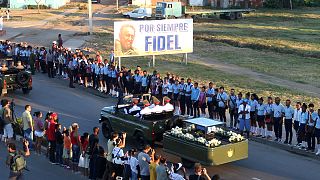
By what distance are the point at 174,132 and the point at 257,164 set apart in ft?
9.32

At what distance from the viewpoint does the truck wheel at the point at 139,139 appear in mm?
17797

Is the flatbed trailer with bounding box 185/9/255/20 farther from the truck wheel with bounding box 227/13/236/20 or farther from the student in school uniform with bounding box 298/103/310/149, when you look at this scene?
the student in school uniform with bounding box 298/103/310/149

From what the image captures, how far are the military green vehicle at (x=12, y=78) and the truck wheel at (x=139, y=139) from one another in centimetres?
992

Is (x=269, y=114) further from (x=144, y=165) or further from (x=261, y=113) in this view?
(x=144, y=165)

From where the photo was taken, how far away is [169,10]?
211ft

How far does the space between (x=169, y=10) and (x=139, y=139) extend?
47568mm

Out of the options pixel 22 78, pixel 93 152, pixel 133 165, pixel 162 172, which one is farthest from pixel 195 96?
pixel 162 172

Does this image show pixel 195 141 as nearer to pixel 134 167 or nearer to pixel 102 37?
pixel 134 167

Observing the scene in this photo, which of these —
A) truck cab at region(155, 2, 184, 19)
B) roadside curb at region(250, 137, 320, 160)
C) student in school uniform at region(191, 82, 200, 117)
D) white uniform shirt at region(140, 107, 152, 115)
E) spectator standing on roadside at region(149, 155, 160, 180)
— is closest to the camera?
spectator standing on roadside at region(149, 155, 160, 180)

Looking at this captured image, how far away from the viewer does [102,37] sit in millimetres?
50656

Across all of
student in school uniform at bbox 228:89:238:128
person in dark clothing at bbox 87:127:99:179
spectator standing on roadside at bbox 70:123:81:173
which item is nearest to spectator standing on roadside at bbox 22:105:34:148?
spectator standing on roadside at bbox 70:123:81:173

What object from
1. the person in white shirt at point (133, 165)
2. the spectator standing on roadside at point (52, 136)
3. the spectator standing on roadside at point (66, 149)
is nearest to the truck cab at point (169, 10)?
the spectator standing on roadside at point (52, 136)

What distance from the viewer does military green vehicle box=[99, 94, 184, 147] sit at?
1750cm

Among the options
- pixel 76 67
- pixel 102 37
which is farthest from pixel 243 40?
pixel 76 67
